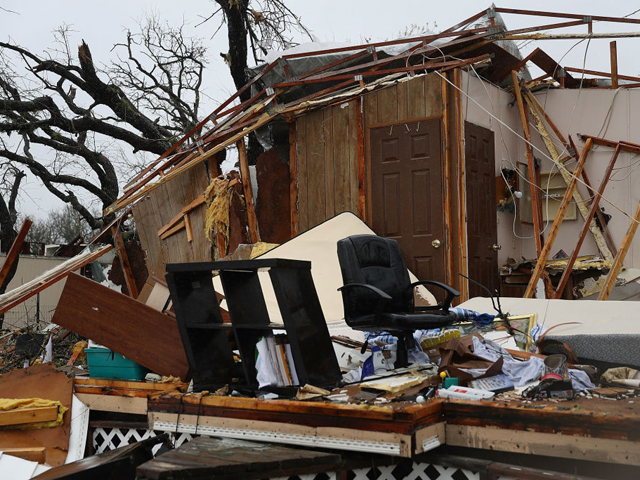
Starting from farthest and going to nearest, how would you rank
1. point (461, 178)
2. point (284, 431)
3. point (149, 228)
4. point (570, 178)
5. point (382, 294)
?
point (149, 228), point (570, 178), point (461, 178), point (382, 294), point (284, 431)

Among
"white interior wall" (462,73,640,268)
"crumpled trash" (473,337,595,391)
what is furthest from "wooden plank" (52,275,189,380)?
"white interior wall" (462,73,640,268)

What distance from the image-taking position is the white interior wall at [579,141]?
835 centimetres

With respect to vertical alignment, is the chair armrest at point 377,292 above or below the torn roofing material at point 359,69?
below

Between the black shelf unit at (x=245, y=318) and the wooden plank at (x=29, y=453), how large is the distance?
1.31 m

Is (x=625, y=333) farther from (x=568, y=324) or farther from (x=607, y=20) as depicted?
(x=607, y=20)

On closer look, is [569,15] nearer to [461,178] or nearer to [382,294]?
[461,178]

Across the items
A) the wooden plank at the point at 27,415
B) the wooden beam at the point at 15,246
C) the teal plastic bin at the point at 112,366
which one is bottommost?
the wooden plank at the point at 27,415

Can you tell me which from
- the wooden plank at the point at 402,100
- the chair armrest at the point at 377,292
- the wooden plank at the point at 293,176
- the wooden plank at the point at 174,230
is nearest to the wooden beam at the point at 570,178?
the wooden plank at the point at 402,100

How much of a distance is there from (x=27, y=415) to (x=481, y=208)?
5.48m

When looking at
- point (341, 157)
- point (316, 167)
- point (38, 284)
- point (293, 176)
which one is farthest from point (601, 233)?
point (38, 284)

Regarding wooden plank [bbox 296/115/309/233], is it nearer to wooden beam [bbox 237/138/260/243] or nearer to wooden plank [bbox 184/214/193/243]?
wooden beam [bbox 237/138/260/243]

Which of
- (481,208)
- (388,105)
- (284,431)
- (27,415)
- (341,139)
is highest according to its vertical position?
(388,105)

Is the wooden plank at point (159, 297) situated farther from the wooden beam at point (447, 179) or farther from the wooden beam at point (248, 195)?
the wooden beam at point (447, 179)

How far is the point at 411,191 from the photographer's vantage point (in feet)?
25.6
